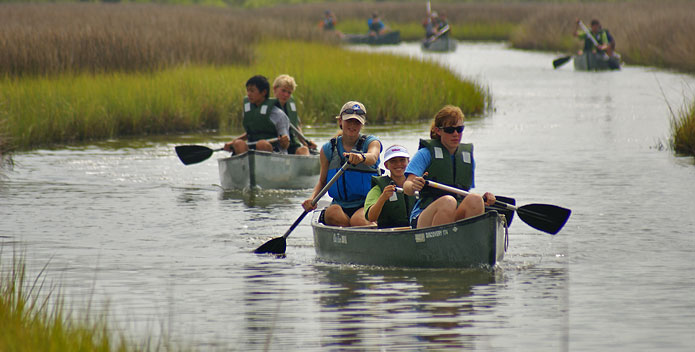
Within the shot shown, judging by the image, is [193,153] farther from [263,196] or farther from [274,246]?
[274,246]

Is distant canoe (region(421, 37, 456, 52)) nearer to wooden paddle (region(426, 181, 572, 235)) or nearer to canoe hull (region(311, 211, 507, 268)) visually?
canoe hull (region(311, 211, 507, 268))

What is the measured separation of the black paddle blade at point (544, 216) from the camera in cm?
938

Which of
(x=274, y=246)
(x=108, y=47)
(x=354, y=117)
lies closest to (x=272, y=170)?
(x=274, y=246)

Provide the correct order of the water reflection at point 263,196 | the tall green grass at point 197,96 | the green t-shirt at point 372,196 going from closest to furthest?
the green t-shirt at point 372,196 → the water reflection at point 263,196 → the tall green grass at point 197,96

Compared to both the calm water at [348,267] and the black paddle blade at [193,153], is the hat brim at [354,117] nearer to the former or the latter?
the calm water at [348,267]

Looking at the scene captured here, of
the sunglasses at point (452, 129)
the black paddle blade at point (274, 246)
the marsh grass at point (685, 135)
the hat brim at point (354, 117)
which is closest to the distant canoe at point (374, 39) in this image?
the marsh grass at point (685, 135)

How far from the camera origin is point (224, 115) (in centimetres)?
2127

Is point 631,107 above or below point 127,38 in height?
below

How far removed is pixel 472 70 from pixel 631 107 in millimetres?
10447

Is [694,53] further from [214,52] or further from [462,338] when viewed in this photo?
[462,338]

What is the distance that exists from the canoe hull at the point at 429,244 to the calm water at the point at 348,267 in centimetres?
13

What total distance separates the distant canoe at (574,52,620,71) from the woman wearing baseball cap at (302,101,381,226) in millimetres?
26357

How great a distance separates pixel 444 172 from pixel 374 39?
137ft

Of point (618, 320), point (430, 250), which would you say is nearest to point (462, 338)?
point (618, 320)
